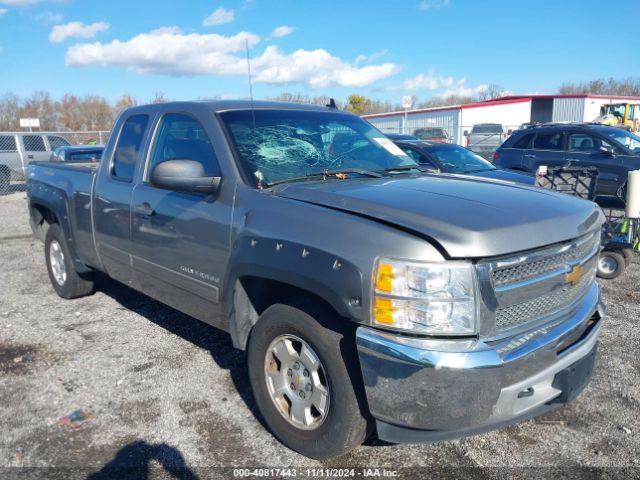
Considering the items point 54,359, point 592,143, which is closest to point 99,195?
point 54,359

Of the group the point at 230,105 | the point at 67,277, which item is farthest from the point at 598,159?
the point at 67,277

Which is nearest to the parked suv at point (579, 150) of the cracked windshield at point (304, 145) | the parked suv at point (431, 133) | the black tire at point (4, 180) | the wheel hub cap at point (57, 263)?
the cracked windshield at point (304, 145)

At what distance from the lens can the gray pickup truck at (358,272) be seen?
2379mm

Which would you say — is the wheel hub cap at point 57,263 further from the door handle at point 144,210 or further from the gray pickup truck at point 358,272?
the door handle at point 144,210

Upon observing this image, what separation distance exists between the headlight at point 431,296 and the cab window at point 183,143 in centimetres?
154

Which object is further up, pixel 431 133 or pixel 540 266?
pixel 540 266

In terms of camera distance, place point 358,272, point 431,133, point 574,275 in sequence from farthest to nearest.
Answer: point 431,133
point 574,275
point 358,272

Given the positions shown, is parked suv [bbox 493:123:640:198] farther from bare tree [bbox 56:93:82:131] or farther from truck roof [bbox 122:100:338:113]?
bare tree [bbox 56:93:82:131]

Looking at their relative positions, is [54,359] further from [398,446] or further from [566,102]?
[566,102]

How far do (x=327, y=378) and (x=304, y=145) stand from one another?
5.64ft

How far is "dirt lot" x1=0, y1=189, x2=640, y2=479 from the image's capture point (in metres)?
2.97

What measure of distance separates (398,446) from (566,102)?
41517mm

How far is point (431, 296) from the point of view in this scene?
7.76 ft

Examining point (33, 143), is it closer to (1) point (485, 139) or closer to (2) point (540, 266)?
(1) point (485, 139)
